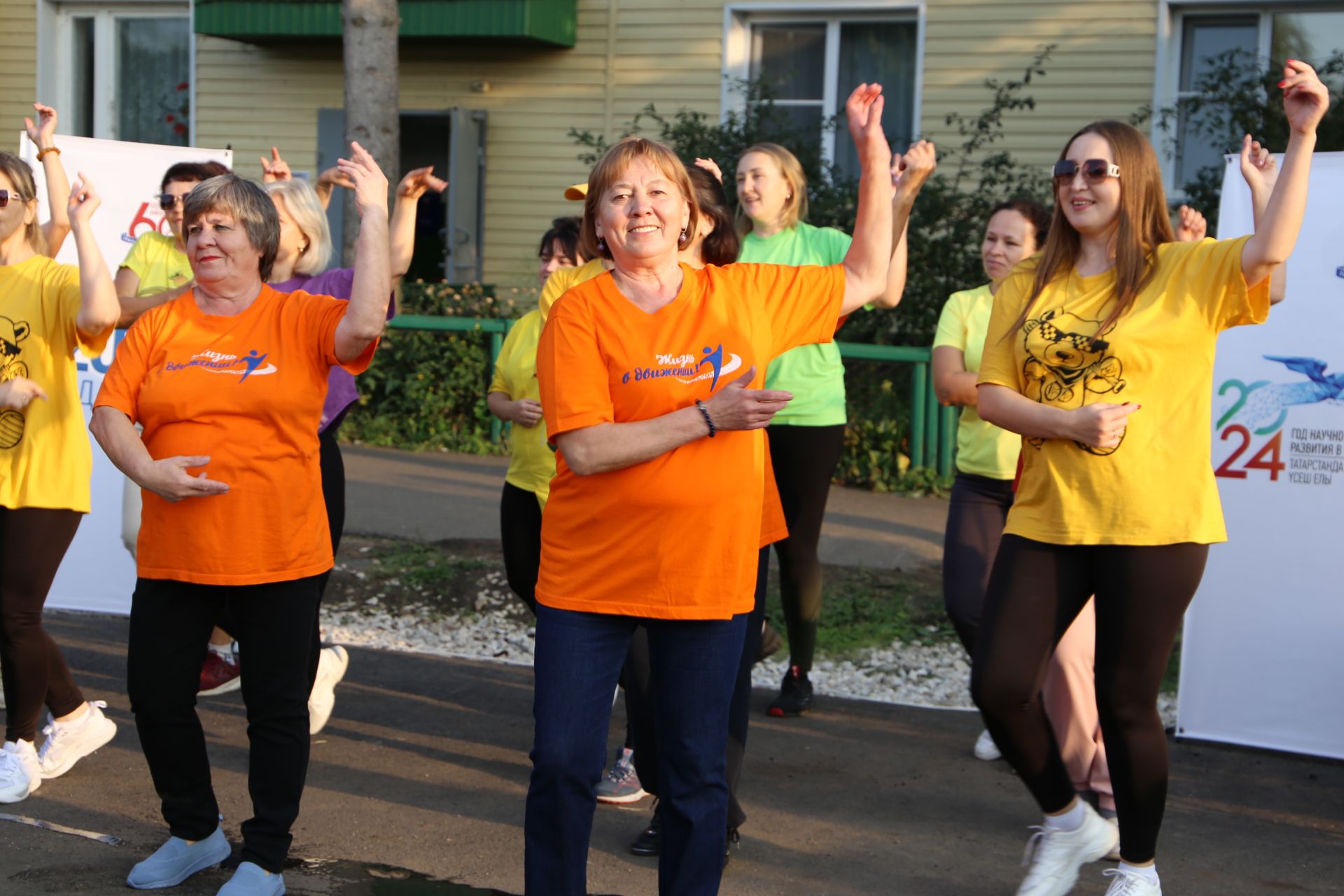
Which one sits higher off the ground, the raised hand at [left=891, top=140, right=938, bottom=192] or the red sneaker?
the raised hand at [left=891, top=140, right=938, bottom=192]

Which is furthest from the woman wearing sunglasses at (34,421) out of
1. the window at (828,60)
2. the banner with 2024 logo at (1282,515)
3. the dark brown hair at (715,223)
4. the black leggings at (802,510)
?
the window at (828,60)

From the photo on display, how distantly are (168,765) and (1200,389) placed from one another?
287cm

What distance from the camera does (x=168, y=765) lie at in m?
3.95

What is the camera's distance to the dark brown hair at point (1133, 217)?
3.73m

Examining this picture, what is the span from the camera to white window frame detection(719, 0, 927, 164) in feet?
44.4

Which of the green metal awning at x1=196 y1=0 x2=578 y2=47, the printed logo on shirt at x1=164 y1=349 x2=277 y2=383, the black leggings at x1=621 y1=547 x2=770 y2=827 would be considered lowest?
the black leggings at x1=621 y1=547 x2=770 y2=827

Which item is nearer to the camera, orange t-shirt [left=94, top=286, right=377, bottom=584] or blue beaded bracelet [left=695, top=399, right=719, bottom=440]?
blue beaded bracelet [left=695, top=399, right=719, bottom=440]

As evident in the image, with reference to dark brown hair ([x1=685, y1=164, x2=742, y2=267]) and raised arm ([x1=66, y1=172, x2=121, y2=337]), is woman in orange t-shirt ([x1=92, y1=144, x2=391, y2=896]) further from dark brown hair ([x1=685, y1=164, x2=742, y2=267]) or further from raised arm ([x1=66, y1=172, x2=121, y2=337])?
dark brown hair ([x1=685, y1=164, x2=742, y2=267])

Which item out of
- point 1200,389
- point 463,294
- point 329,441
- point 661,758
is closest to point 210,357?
point 329,441

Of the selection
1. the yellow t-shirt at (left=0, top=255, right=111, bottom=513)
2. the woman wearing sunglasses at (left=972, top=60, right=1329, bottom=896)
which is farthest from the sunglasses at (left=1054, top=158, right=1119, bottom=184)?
the yellow t-shirt at (left=0, top=255, right=111, bottom=513)

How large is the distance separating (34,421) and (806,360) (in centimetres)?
263

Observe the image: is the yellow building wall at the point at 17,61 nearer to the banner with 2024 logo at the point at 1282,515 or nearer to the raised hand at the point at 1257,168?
the banner with 2024 logo at the point at 1282,515

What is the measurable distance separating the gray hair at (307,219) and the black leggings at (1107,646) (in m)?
2.40

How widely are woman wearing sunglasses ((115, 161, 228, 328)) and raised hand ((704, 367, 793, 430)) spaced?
281 cm
